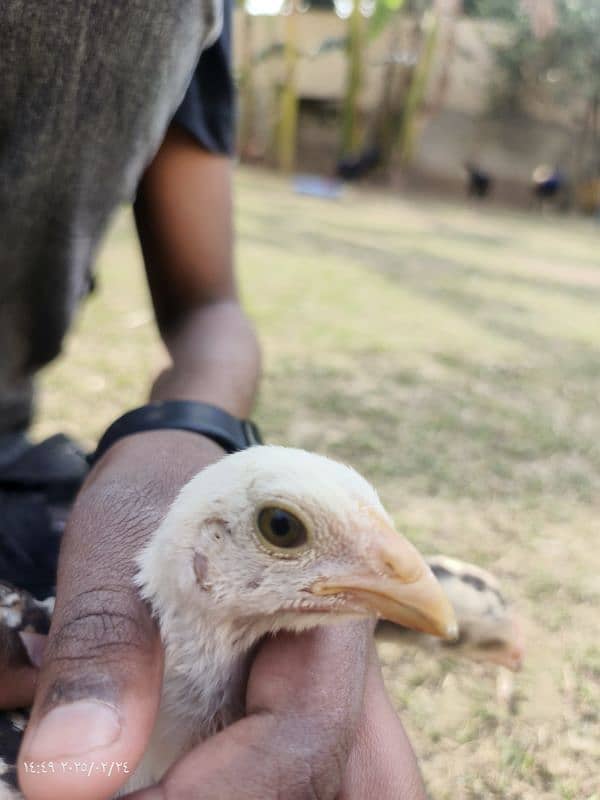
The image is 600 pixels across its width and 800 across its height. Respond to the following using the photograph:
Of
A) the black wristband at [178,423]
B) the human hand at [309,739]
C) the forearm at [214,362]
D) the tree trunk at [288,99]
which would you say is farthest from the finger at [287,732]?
the tree trunk at [288,99]

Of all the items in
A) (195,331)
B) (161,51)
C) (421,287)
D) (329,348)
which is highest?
(161,51)

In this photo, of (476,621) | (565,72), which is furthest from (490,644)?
(565,72)

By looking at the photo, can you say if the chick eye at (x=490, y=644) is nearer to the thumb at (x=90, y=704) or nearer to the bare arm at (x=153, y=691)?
the bare arm at (x=153, y=691)

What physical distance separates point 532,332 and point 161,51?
5174mm

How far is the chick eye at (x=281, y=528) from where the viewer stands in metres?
1.12

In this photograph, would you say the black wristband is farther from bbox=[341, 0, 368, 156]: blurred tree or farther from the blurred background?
bbox=[341, 0, 368, 156]: blurred tree

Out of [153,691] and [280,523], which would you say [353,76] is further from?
[153,691]

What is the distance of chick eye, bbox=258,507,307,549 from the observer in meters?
1.12

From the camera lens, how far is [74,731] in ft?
3.04

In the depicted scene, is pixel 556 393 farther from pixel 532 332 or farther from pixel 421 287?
pixel 421 287

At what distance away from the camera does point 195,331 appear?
2.13 metres

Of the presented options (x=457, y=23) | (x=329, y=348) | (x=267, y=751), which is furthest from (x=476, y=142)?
(x=267, y=751)

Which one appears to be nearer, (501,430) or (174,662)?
(174,662)

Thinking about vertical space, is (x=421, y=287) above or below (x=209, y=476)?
below
